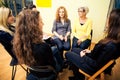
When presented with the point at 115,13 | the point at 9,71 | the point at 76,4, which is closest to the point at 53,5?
the point at 76,4

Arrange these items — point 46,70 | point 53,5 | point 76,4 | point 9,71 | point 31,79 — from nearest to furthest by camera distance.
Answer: point 46,70
point 31,79
point 9,71
point 76,4
point 53,5

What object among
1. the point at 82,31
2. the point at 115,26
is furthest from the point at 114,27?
the point at 82,31

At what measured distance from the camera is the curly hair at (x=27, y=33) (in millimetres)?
1422

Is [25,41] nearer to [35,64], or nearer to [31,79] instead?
[35,64]

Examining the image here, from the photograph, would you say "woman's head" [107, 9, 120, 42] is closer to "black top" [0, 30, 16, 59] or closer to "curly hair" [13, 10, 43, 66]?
"curly hair" [13, 10, 43, 66]

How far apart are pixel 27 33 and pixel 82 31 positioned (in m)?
1.60

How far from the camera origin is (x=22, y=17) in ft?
4.70

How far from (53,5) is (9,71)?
2429mm

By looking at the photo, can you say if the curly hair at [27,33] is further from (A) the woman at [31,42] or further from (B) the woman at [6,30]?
(B) the woman at [6,30]

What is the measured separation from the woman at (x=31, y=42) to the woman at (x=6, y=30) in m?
0.33

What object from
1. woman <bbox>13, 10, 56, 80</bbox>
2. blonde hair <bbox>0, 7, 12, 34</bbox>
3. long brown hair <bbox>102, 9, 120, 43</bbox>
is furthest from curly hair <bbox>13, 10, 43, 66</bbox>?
long brown hair <bbox>102, 9, 120, 43</bbox>

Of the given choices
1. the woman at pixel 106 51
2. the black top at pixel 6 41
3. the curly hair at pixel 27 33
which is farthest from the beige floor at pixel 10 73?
the curly hair at pixel 27 33

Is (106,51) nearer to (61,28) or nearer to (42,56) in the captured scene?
(42,56)

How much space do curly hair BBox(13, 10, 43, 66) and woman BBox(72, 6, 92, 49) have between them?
1386 millimetres
